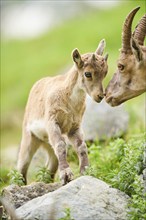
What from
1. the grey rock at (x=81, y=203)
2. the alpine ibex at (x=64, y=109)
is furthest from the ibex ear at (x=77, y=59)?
the grey rock at (x=81, y=203)

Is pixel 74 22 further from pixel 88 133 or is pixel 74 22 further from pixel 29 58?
pixel 88 133

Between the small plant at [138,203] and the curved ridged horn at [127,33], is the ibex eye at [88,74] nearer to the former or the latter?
the curved ridged horn at [127,33]

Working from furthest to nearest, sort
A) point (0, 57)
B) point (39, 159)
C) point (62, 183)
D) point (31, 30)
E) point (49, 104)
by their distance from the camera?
point (31, 30) → point (0, 57) → point (39, 159) → point (49, 104) → point (62, 183)

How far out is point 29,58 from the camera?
29.8 metres

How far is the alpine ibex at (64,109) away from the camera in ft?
35.6

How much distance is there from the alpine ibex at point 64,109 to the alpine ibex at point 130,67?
9.5 inches

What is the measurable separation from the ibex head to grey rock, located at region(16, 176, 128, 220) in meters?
1.66

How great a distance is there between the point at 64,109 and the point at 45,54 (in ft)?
59.2

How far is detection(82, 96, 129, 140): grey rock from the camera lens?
14.2 metres

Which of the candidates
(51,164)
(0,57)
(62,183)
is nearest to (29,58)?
(0,57)

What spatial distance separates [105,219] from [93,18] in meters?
25.1

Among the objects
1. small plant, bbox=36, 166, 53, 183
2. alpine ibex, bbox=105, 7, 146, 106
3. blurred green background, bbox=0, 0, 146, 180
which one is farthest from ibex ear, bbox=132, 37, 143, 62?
blurred green background, bbox=0, 0, 146, 180

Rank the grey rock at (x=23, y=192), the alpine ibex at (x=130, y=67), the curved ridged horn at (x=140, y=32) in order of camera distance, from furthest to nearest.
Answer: the curved ridged horn at (x=140, y=32) → the alpine ibex at (x=130, y=67) → the grey rock at (x=23, y=192)

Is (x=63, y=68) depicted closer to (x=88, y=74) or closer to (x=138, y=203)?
(x=88, y=74)
